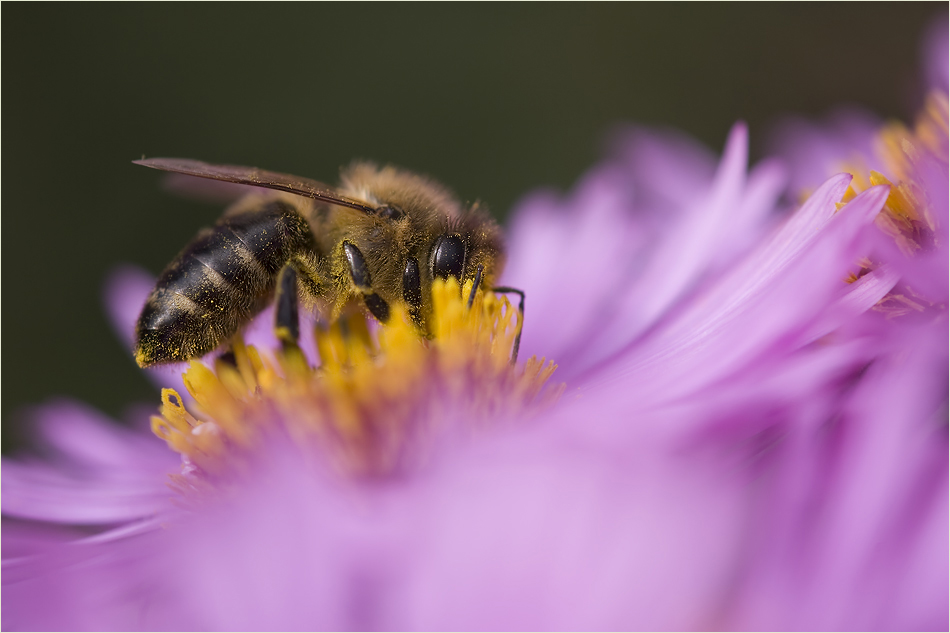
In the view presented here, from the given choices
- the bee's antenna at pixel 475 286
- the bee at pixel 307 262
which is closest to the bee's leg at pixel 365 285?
the bee at pixel 307 262

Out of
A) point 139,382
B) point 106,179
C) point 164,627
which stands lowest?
point 164,627

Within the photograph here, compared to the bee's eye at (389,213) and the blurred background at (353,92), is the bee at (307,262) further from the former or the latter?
the blurred background at (353,92)

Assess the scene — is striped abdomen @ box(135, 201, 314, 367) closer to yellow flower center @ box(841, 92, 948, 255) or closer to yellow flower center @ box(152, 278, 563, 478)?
yellow flower center @ box(152, 278, 563, 478)

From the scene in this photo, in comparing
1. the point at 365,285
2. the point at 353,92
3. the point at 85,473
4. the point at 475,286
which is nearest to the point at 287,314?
the point at 365,285

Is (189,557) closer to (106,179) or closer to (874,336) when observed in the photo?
(874,336)

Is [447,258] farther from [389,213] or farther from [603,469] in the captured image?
[603,469]

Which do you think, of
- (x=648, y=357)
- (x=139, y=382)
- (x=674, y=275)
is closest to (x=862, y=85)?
(x=674, y=275)
